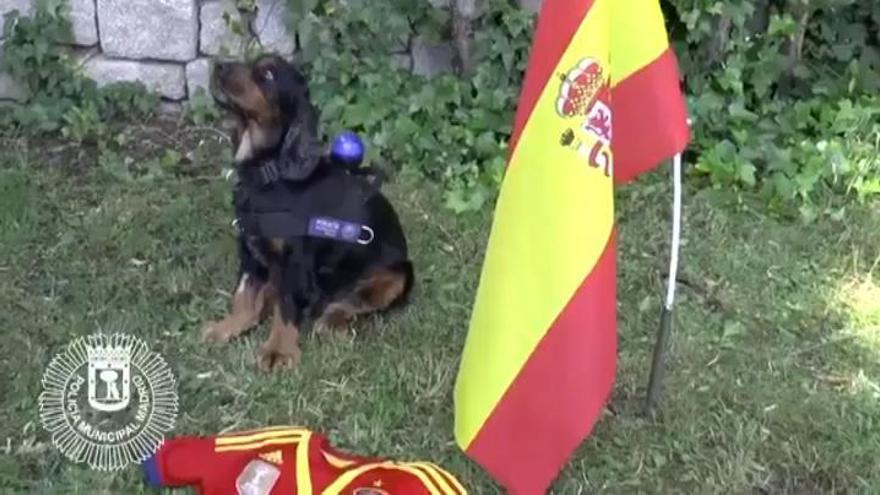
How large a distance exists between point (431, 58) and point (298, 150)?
2106 millimetres

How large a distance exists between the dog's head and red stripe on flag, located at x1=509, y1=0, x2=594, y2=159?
0.88 meters

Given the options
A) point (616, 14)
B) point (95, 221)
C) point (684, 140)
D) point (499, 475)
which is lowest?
point (95, 221)

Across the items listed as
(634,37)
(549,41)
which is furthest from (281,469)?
(634,37)

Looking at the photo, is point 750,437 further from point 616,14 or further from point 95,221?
point 95,221

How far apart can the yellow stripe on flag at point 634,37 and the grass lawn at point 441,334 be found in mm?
1062

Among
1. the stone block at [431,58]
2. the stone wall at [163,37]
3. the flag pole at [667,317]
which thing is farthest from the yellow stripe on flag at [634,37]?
the stone block at [431,58]

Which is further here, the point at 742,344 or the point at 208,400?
the point at 742,344

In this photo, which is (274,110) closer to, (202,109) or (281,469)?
(281,469)

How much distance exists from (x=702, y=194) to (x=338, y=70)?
1.53 m

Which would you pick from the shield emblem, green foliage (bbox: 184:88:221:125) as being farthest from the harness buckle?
green foliage (bbox: 184:88:221:125)

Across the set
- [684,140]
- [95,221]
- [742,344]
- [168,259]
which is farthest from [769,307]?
[95,221]

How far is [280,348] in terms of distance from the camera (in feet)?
13.6

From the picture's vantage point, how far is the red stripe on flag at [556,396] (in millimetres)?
3350

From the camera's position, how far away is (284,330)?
13.6ft
